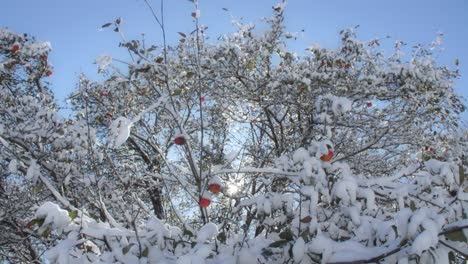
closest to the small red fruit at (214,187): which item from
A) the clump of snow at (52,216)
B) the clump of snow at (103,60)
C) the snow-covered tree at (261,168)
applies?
the snow-covered tree at (261,168)

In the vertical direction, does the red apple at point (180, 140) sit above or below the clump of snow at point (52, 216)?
above

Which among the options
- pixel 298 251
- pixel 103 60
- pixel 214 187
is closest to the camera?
pixel 298 251

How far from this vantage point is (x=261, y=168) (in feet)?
10.3

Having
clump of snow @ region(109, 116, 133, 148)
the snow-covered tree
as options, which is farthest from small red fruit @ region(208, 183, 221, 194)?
clump of snow @ region(109, 116, 133, 148)

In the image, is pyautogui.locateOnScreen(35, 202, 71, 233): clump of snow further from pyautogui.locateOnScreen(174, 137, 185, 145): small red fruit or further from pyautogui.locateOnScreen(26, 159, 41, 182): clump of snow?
pyautogui.locateOnScreen(26, 159, 41, 182): clump of snow

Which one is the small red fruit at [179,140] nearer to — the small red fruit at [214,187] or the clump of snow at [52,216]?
the small red fruit at [214,187]

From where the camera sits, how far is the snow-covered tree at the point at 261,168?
195cm

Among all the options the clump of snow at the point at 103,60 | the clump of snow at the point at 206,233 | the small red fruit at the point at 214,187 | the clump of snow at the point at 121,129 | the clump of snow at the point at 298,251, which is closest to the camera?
the clump of snow at the point at 298,251

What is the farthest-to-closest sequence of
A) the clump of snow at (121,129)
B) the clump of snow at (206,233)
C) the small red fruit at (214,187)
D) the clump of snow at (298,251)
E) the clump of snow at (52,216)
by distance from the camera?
the small red fruit at (214,187), the clump of snow at (121,129), the clump of snow at (206,233), the clump of snow at (52,216), the clump of snow at (298,251)

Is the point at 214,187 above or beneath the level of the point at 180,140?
beneath

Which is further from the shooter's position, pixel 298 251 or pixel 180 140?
pixel 180 140

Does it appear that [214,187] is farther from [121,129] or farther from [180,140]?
[121,129]

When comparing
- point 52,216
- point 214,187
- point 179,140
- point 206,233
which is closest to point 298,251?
point 206,233

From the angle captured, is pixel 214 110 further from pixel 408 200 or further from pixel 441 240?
pixel 441 240
